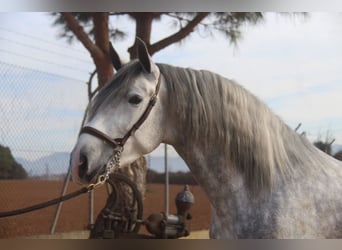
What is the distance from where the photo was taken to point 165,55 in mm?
1738

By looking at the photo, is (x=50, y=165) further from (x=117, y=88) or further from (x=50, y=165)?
(x=117, y=88)

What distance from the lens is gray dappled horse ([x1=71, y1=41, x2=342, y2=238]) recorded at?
46.6 inches

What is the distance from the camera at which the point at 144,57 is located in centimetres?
120

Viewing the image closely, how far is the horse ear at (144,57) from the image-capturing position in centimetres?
119

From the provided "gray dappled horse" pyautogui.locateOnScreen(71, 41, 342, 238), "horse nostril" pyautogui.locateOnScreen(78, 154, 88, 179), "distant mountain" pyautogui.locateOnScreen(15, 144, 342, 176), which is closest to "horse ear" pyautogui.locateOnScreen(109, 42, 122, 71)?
"gray dappled horse" pyautogui.locateOnScreen(71, 41, 342, 238)

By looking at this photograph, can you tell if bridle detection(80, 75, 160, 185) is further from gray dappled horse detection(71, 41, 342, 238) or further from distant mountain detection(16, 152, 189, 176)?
distant mountain detection(16, 152, 189, 176)

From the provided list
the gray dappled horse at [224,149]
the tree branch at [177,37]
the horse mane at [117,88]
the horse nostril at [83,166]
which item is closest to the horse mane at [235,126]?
the gray dappled horse at [224,149]

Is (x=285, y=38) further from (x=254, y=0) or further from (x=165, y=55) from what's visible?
(x=165, y=55)

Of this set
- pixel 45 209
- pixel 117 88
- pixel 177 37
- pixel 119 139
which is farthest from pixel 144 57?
pixel 45 209

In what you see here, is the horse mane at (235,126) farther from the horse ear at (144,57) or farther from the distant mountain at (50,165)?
the distant mountain at (50,165)

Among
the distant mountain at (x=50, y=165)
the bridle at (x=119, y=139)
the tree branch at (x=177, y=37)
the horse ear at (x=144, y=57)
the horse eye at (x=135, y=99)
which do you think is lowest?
the distant mountain at (x=50, y=165)

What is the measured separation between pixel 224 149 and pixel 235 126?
81mm

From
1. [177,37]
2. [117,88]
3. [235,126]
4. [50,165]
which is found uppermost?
[177,37]

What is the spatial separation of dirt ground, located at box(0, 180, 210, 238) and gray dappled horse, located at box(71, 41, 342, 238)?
56 centimetres
